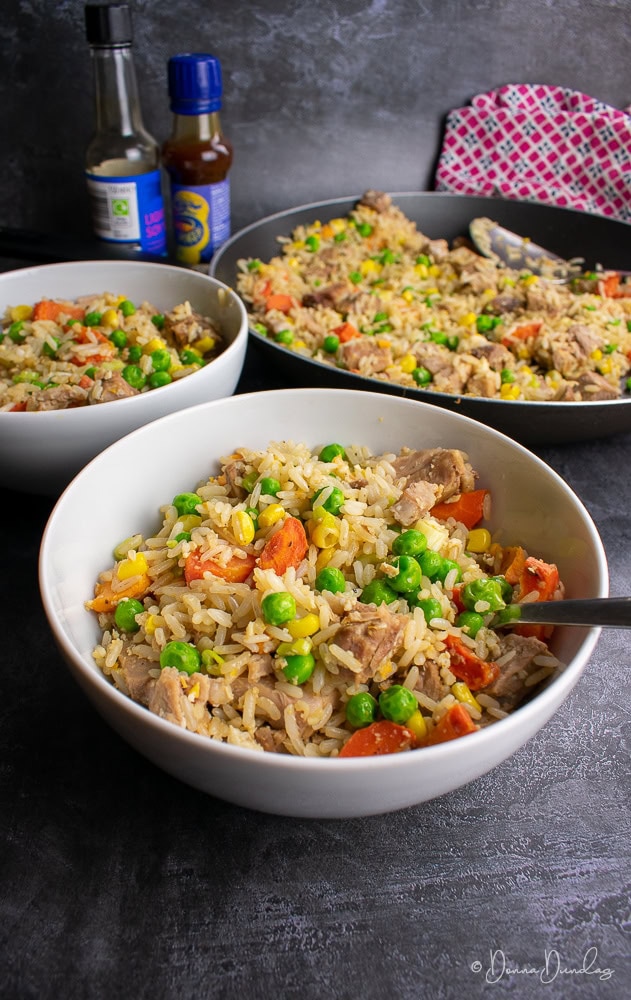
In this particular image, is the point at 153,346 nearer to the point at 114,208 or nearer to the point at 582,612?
the point at 114,208

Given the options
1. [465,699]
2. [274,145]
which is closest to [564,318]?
[274,145]

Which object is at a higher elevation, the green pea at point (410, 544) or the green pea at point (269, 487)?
the green pea at point (269, 487)

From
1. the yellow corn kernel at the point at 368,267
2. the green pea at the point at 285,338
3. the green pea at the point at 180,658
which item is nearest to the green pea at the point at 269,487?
the green pea at the point at 180,658

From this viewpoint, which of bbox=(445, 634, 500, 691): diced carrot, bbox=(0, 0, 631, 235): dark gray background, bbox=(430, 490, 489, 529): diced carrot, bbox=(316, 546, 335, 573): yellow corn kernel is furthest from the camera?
bbox=(0, 0, 631, 235): dark gray background

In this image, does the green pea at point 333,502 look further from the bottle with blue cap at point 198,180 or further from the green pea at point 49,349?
the bottle with blue cap at point 198,180

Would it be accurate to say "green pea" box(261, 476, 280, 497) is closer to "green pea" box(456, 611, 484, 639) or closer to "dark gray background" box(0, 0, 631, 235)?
"green pea" box(456, 611, 484, 639)

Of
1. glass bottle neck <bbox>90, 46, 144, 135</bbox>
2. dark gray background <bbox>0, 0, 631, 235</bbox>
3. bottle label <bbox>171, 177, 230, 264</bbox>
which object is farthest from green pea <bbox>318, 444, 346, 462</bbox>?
dark gray background <bbox>0, 0, 631, 235</bbox>
